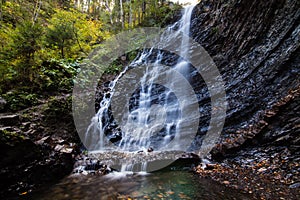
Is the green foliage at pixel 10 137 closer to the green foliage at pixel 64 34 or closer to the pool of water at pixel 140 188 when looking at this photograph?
the pool of water at pixel 140 188

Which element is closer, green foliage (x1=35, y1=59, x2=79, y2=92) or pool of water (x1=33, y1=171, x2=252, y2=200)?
pool of water (x1=33, y1=171, x2=252, y2=200)

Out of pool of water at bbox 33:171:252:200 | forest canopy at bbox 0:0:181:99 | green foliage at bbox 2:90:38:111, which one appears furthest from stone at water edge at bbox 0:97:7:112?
pool of water at bbox 33:171:252:200

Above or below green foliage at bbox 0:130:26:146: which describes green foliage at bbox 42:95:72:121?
above

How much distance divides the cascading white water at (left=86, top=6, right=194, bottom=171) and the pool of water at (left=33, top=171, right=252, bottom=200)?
93 centimetres

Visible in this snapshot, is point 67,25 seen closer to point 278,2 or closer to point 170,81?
point 170,81

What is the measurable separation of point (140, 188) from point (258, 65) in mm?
5834

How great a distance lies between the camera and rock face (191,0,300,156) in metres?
5.49

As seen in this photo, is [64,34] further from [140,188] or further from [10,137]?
[140,188]

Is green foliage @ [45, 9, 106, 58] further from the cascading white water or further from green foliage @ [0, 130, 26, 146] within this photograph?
green foliage @ [0, 130, 26, 146]

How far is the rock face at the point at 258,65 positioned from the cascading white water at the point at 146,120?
1.69 meters

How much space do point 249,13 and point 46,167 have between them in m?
9.55

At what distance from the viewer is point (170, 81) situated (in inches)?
393

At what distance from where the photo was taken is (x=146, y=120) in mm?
8820

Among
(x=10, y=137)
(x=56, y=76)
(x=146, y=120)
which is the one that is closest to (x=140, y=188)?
(x=10, y=137)
